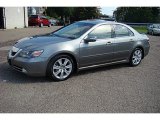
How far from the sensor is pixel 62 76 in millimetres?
6043

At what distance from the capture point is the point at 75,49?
6.11m

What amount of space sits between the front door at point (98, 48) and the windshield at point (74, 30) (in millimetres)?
227

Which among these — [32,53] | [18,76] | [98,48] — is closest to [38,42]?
[32,53]

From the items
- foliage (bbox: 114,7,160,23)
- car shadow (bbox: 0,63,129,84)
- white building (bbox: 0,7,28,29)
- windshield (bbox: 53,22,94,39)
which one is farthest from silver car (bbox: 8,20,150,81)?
foliage (bbox: 114,7,160,23)

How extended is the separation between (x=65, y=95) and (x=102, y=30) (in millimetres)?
2511

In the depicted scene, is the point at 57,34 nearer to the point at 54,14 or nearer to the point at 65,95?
the point at 65,95

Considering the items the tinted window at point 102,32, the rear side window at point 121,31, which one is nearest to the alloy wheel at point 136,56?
the rear side window at point 121,31

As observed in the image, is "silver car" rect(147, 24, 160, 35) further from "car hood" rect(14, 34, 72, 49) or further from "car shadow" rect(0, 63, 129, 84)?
"car hood" rect(14, 34, 72, 49)

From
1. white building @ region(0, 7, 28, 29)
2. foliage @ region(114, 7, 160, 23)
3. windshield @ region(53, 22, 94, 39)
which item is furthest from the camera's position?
foliage @ region(114, 7, 160, 23)

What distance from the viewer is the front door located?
20.8 ft

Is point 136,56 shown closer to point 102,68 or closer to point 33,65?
point 102,68

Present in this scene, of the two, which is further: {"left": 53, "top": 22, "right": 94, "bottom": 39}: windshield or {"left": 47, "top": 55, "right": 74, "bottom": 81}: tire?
{"left": 53, "top": 22, "right": 94, "bottom": 39}: windshield
